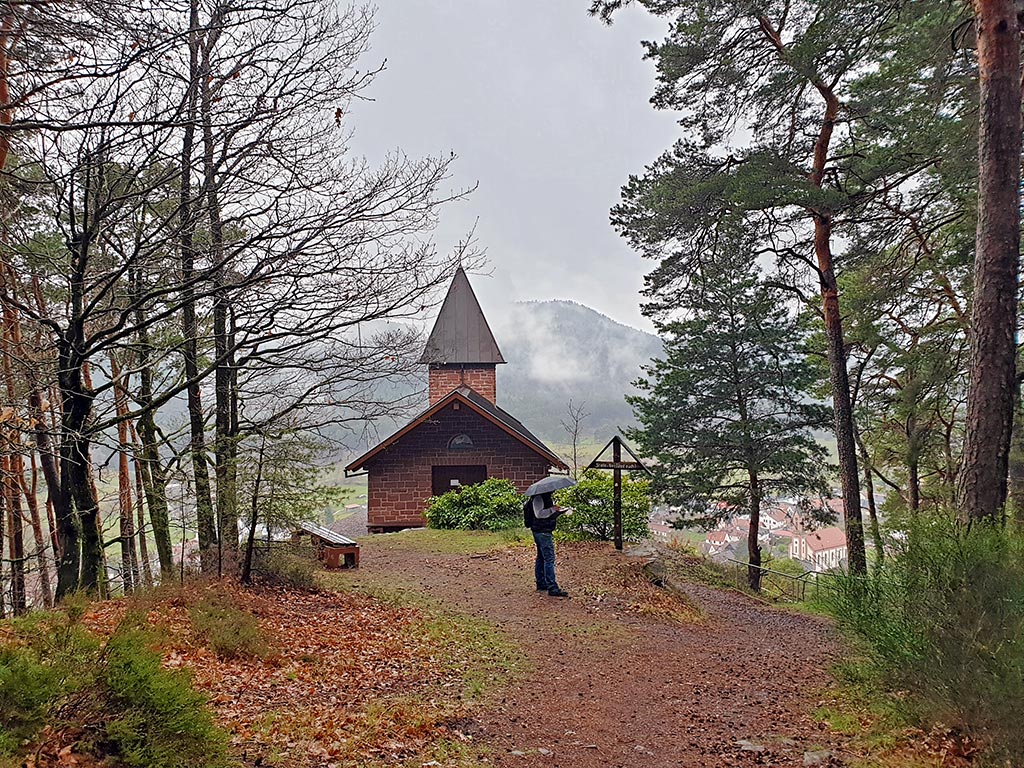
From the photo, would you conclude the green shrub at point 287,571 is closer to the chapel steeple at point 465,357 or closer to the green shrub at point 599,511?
the green shrub at point 599,511

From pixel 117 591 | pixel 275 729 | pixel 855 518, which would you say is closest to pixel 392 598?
pixel 117 591

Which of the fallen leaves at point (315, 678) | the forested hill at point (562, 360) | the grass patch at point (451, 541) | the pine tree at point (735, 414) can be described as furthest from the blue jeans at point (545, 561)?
the forested hill at point (562, 360)

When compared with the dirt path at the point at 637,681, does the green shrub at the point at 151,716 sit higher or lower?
higher

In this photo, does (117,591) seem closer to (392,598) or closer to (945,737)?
(392,598)

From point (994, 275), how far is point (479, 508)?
14.0 m

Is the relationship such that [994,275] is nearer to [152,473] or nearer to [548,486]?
[548,486]

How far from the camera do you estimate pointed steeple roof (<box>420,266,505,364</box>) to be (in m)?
22.2

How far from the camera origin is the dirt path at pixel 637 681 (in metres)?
4.42

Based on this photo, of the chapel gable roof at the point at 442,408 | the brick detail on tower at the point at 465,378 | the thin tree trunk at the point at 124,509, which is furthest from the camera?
the brick detail on tower at the point at 465,378

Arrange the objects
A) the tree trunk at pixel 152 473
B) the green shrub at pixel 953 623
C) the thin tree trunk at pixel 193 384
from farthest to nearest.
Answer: the tree trunk at pixel 152 473
the thin tree trunk at pixel 193 384
the green shrub at pixel 953 623

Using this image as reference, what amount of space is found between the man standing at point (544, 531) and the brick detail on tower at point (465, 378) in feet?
40.7

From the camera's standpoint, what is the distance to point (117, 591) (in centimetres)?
774

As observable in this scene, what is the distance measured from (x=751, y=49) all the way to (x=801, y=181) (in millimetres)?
2510

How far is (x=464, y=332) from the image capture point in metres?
22.5
